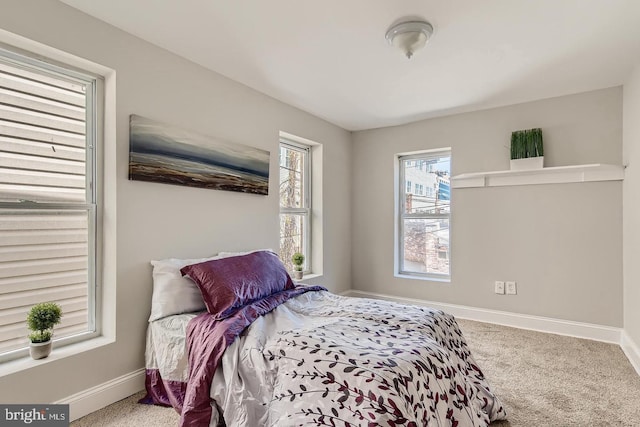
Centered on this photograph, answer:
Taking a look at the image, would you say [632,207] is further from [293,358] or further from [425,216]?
[293,358]

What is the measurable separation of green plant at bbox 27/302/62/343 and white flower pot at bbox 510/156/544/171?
392cm

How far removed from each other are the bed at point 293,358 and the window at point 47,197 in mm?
463

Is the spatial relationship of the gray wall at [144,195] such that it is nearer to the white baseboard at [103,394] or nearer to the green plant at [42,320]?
the white baseboard at [103,394]

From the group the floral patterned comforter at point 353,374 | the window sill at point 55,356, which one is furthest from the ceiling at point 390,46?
the window sill at point 55,356

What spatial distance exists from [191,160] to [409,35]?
1.75m

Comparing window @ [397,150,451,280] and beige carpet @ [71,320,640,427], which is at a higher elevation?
window @ [397,150,451,280]

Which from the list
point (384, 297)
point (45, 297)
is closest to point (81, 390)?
point (45, 297)

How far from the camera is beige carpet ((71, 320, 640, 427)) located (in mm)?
1859

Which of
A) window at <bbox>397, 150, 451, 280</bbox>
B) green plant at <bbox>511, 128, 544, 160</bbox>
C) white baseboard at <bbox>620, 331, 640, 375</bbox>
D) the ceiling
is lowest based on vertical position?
white baseboard at <bbox>620, 331, 640, 375</bbox>

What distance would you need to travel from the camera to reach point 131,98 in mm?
2186

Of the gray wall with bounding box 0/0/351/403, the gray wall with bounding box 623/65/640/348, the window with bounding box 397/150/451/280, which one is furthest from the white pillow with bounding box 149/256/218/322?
the gray wall with bounding box 623/65/640/348

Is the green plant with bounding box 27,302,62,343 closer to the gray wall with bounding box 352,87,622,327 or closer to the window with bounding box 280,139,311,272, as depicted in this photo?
the window with bounding box 280,139,311,272

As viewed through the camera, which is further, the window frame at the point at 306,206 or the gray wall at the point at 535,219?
the window frame at the point at 306,206

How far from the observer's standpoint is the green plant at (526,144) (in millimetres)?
3297
